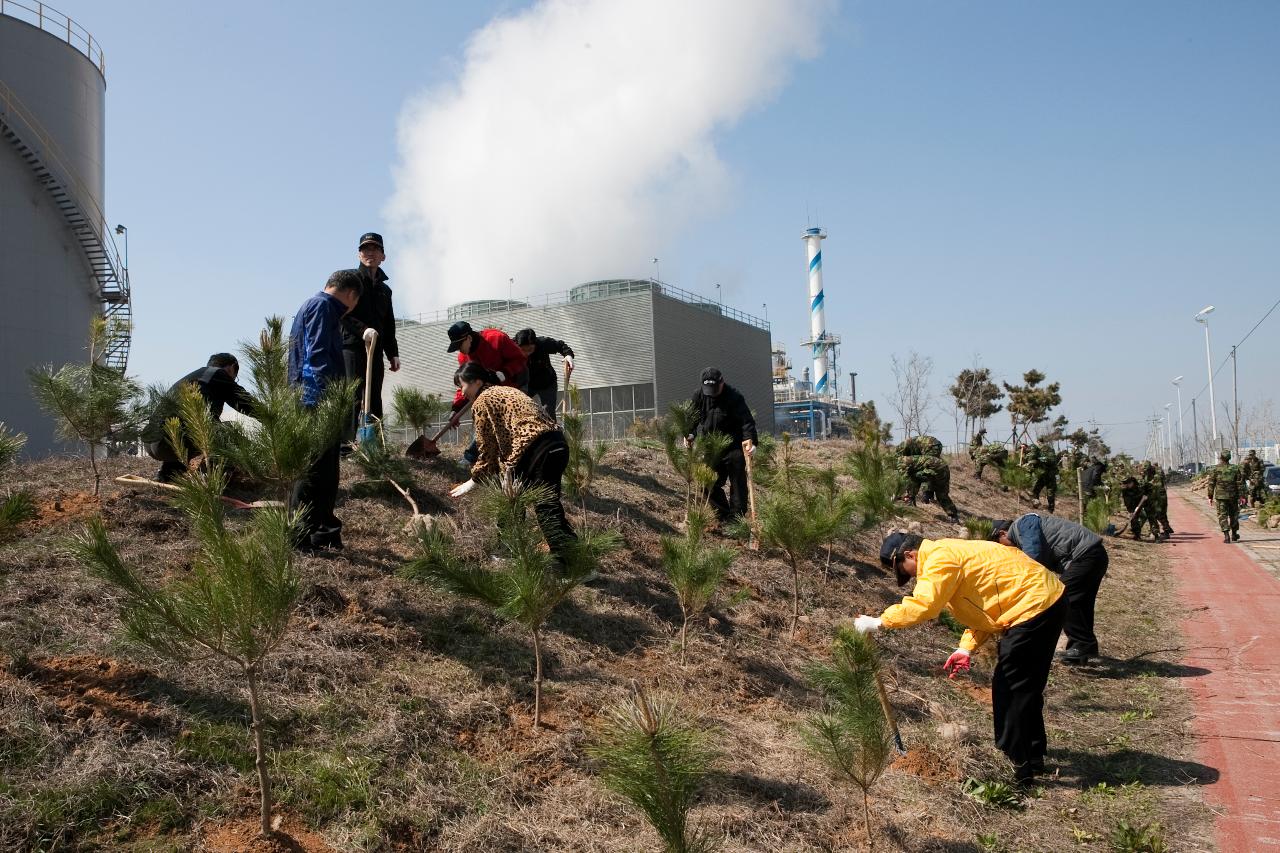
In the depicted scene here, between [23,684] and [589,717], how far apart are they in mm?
2236

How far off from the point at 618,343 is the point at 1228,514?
19.0 m

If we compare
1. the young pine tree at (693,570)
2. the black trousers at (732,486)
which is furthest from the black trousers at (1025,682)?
the black trousers at (732,486)

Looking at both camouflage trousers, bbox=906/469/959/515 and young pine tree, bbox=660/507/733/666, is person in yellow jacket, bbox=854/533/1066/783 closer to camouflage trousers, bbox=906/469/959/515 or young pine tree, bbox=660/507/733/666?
young pine tree, bbox=660/507/733/666

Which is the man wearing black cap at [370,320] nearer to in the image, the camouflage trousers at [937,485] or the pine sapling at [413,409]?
the pine sapling at [413,409]

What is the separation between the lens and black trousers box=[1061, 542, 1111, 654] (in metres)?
6.11

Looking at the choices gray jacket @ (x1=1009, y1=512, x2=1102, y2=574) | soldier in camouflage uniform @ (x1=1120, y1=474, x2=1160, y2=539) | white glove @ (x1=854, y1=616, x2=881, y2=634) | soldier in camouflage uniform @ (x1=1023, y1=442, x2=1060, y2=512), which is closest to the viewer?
white glove @ (x1=854, y1=616, x2=881, y2=634)

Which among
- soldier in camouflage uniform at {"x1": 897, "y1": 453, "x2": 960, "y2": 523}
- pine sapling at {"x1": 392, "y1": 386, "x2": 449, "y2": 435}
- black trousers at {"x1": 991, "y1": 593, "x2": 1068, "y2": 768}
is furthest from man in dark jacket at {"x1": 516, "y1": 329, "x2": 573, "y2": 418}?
soldier in camouflage uniform at {"x1": 897, "y1": 453, "x2": 960, "y2": 523}

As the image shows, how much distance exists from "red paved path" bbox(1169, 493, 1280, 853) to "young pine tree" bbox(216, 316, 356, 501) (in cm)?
431

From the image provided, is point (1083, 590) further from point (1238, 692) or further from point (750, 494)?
point (750, 494)

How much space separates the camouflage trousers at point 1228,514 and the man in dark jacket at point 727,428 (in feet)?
39.6

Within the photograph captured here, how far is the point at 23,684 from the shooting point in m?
3.19

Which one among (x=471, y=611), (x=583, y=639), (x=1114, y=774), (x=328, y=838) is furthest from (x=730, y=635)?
(x=328, y=838)

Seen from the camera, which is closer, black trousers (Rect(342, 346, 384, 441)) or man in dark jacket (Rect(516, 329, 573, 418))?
black trousers (Rect(342, 346, 384, 441))

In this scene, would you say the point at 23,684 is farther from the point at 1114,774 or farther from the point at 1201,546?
the point at 1201,546
